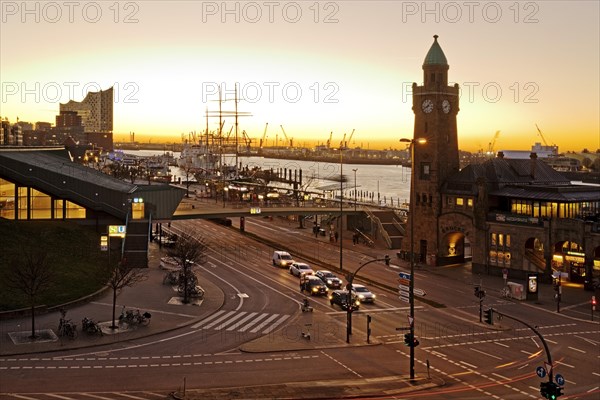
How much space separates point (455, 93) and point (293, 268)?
105 ft

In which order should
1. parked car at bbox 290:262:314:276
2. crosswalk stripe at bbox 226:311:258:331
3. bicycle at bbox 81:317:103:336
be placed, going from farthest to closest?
parked car at bbox 290:262:314:276 → crosswalk stripe at bbox 226:311:258:331 → bicycle at bbox 81:317:103:336

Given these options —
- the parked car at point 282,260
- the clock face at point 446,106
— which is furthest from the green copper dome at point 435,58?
the parked car at point 282,260

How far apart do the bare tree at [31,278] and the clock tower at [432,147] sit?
1753 inches

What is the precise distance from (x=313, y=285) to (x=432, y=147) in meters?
30.3

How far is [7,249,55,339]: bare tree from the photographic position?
4378 centimetres

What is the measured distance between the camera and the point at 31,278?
43812 mm

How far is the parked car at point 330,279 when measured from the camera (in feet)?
205

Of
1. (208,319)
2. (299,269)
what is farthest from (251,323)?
(299,269)

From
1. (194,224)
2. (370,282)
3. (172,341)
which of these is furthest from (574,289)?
(194,224)

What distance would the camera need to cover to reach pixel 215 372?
36.8 meters

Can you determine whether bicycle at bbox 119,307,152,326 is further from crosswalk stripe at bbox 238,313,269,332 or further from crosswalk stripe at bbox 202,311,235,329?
crosswalk stripe at bbox 238,313,269,332

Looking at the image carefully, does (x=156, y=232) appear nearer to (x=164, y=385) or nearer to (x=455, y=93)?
(x=455, y=93)

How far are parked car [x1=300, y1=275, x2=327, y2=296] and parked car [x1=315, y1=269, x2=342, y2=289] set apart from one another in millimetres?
1783

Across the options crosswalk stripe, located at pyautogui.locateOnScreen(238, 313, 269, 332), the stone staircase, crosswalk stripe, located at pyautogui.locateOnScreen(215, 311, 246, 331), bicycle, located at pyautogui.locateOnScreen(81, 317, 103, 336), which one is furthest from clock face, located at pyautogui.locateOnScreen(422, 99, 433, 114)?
bicycle, located at pyautogui.locateOnScreen(81, 317, 103, 336)
